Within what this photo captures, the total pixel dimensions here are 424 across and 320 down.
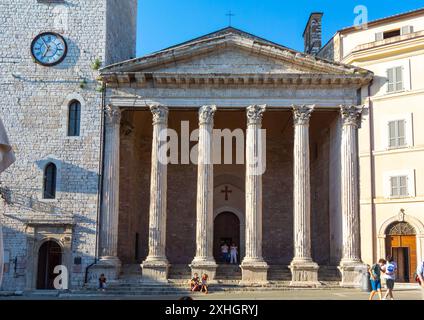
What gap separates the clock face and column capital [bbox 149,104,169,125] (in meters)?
4.96

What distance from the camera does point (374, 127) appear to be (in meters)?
25.2

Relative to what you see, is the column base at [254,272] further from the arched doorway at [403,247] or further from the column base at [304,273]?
the arched doorway at [403,247]

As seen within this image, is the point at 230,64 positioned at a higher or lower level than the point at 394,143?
higher

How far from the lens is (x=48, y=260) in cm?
2564

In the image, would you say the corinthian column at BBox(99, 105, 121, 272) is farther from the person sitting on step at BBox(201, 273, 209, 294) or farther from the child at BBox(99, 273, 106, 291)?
the person sitting on step at BBox(201, 273, 209, 294)

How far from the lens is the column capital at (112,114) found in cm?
2583

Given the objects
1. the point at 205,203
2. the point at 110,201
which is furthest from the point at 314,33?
the point at 110,201

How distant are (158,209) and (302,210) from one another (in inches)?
249

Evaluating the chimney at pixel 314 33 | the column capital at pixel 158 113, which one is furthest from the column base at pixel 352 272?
the chimney at pixel 314 33

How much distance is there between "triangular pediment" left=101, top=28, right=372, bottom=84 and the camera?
83.2 feet

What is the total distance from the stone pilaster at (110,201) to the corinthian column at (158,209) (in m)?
1.47

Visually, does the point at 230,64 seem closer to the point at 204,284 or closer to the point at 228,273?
the point at 228,273

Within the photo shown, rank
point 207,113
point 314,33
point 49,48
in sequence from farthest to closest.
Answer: point 314,33
point 49,48
point 207,113
